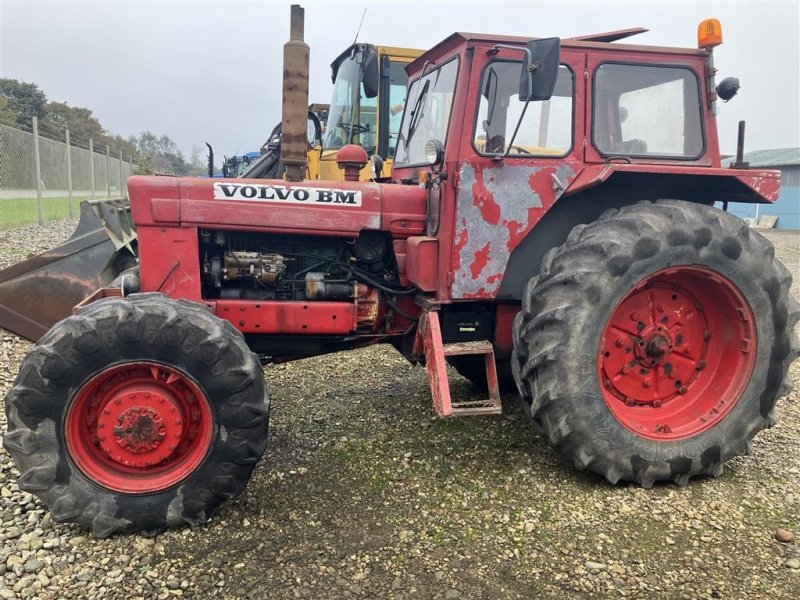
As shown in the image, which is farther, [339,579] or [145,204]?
[145,204]

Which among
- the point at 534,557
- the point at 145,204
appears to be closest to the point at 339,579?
the point at 534,557

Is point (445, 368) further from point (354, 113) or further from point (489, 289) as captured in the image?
point (354, 113)

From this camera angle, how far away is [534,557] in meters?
2.80

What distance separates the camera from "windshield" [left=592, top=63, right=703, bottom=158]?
3.64 m

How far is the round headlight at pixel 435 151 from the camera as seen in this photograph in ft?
11.6

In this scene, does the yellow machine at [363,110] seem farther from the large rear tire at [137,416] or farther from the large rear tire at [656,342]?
the large rear tire at [137,416]

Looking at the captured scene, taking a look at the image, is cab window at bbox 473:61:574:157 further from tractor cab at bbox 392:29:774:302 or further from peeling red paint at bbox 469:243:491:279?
peeling red paint at bbox 469:243:491:279

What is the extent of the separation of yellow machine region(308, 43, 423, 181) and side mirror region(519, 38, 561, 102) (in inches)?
175

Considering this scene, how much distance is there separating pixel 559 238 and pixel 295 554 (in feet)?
7.54

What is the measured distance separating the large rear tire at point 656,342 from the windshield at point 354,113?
17.6ft

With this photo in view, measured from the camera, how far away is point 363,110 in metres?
8.32

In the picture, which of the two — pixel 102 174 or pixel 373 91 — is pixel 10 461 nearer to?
pixel 373 91

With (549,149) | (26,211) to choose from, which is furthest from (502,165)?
(26,211)

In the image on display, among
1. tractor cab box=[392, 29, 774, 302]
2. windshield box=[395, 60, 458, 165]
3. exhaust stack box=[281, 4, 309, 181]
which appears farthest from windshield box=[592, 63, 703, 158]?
exhaust stack box=[281, 4, 309, 181]
